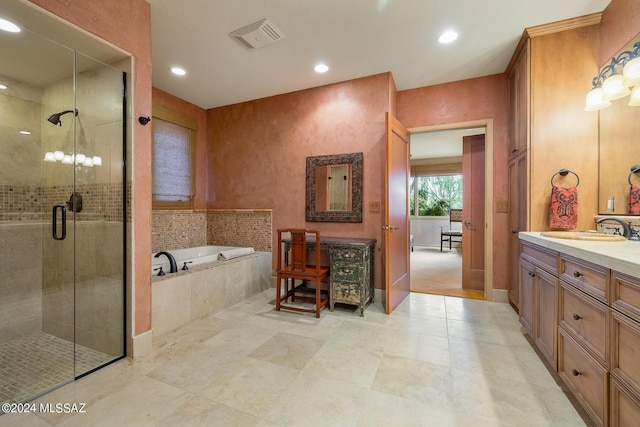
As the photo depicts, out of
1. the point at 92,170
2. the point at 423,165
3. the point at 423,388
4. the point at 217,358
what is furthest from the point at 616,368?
the point at 423,165

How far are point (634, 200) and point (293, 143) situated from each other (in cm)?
327

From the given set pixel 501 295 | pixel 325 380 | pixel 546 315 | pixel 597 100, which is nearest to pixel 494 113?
pixel 597 100

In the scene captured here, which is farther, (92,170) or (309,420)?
(92,170)

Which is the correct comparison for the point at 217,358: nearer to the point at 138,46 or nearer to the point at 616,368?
the point at 616,368

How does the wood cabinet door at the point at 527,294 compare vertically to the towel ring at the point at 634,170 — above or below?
below

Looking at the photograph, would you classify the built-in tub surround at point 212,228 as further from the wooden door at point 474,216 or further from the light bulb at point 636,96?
the light bulb at point 636,96

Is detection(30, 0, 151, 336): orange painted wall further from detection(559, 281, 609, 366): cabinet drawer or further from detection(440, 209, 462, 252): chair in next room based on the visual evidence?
detection(440, 209, 462, 252): chair in next room

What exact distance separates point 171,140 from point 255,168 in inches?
48.0

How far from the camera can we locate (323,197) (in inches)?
140

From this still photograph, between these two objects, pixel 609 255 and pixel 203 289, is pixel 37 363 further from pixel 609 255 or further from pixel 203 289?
pixel 609 255

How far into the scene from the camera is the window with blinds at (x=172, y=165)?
3635 millimetres

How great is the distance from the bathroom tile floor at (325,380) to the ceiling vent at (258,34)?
2679 mm

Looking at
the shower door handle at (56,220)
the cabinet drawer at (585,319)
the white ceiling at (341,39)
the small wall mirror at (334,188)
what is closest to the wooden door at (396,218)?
the small wall mirror at (334,188)

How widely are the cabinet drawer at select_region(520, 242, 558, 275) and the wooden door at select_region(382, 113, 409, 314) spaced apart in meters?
1.16
